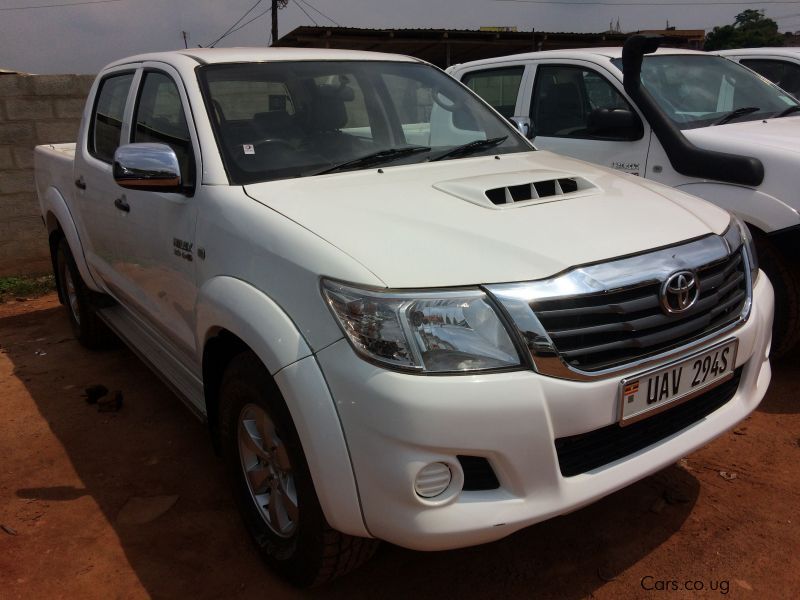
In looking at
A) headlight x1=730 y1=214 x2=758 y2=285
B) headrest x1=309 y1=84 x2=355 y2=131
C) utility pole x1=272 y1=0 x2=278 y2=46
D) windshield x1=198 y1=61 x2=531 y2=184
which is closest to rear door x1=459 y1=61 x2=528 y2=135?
windshield x1=198 y1=61 x2=531 y2=184

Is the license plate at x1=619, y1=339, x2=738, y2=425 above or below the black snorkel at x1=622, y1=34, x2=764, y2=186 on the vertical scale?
below

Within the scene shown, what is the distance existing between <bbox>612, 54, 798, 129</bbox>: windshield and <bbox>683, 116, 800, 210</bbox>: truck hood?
18 centimetres

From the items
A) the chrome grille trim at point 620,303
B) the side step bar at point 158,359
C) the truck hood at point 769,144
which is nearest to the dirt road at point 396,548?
the side step bar at point 158,359

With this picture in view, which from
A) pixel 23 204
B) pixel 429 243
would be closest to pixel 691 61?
pixel 429 243

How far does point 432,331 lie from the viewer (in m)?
1.79

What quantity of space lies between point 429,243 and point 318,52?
5.73 ft

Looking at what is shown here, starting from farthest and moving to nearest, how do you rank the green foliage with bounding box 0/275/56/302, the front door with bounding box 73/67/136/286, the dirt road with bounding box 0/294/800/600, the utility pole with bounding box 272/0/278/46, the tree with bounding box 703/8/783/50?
the tree with bounding box 703/8/783/50 < the utility pole with bounding box 272/0/278/46 < the green foliage with bounding box 0/275/56/302 < the front door with bounding box 73/67/136/286 < the dirt road with bounding box 0/294/800/600

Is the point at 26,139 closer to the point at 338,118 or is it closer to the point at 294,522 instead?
the point at 338,118

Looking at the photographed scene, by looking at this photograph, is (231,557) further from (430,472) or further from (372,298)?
(372,298)

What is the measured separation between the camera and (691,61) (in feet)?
15.9

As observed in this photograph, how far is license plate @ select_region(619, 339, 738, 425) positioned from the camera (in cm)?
191

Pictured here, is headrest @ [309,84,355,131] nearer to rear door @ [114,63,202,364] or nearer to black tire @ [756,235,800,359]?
rear door @ [114,63,202,364]

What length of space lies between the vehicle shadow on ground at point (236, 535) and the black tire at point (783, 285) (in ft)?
3.86

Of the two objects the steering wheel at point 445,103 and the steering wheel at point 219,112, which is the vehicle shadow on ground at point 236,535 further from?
the steering wheel at point 445,103
